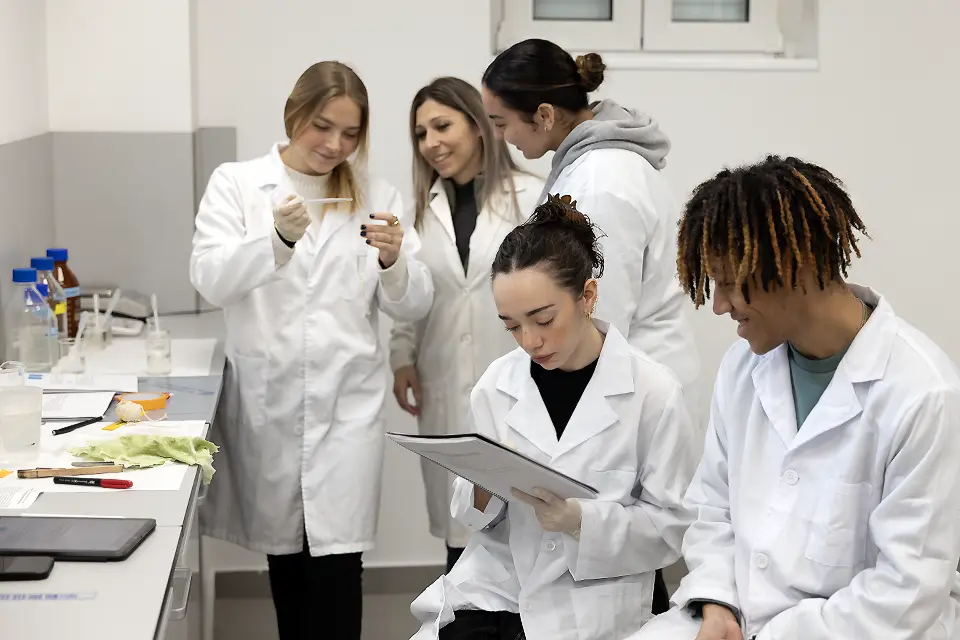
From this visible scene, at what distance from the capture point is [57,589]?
136 cm

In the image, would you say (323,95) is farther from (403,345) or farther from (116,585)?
(116,585)

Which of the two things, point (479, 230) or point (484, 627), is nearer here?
point (484, 627)

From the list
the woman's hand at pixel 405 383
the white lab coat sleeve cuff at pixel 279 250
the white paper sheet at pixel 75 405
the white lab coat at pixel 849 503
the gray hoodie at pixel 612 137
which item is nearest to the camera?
the white lab coat at pixel 849 503

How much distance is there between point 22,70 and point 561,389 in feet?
5.88

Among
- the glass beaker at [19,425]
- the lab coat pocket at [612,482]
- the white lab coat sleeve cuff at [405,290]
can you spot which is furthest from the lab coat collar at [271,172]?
the lab coat pocket at [612,482]

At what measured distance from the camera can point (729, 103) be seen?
11.3 ft

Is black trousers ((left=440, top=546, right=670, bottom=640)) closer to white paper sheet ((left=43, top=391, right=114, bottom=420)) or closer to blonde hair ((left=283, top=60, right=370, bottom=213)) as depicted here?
white paper sheet ((left=43, top=391, right=114, bottom=420))

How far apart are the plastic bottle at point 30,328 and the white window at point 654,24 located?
5.60 feet

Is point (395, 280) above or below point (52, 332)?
above

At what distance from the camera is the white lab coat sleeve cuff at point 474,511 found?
185 centimetres

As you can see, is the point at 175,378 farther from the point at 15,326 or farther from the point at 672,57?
the point at 672,57

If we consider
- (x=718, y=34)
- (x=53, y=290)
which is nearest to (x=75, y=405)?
(x=53, y=290)

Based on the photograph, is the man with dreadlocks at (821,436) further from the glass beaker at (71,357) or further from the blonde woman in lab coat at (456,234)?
the glass beaker at (71,357)

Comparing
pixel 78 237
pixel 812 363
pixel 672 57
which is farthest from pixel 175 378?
pixel 672 57
